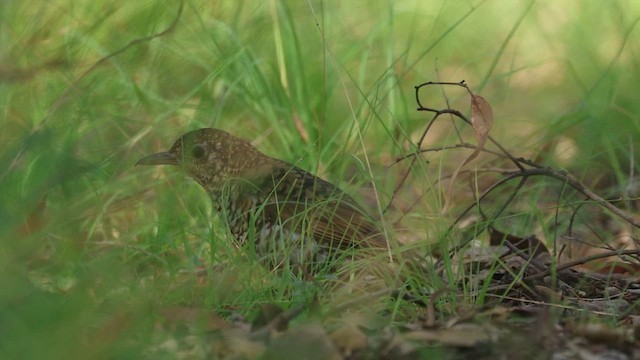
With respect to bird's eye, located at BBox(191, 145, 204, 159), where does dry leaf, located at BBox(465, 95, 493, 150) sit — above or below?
above

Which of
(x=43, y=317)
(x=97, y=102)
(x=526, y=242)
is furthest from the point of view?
(x=526, y=242)

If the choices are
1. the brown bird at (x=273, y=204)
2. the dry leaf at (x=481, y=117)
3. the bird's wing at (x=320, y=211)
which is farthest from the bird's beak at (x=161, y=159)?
the dry leaf at (x=481, y=117)

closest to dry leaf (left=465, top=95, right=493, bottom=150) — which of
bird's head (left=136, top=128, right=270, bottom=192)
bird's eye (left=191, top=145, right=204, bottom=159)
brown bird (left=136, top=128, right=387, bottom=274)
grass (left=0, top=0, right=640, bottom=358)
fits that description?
grass (left=0, top=0, right=640, bottom=358)

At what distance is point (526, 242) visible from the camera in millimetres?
5332

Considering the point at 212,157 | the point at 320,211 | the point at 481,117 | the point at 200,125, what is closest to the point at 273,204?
the point at 320,211

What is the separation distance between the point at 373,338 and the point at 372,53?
3.51 meters

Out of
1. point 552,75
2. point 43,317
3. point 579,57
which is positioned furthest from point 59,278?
point 552,75

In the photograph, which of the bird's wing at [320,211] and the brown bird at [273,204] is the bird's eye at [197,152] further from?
the bird's wing at [320,211]

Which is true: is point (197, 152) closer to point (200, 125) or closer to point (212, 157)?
point (212, 157)

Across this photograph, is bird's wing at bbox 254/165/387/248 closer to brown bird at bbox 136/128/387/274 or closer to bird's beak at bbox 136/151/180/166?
brown bird at bbox 136/128/387/274

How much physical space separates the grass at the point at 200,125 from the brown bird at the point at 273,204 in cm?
12

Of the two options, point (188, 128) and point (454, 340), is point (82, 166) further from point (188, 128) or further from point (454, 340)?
point (188, 128)

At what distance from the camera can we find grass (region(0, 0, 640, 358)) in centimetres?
375

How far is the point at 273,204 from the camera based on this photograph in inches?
198
